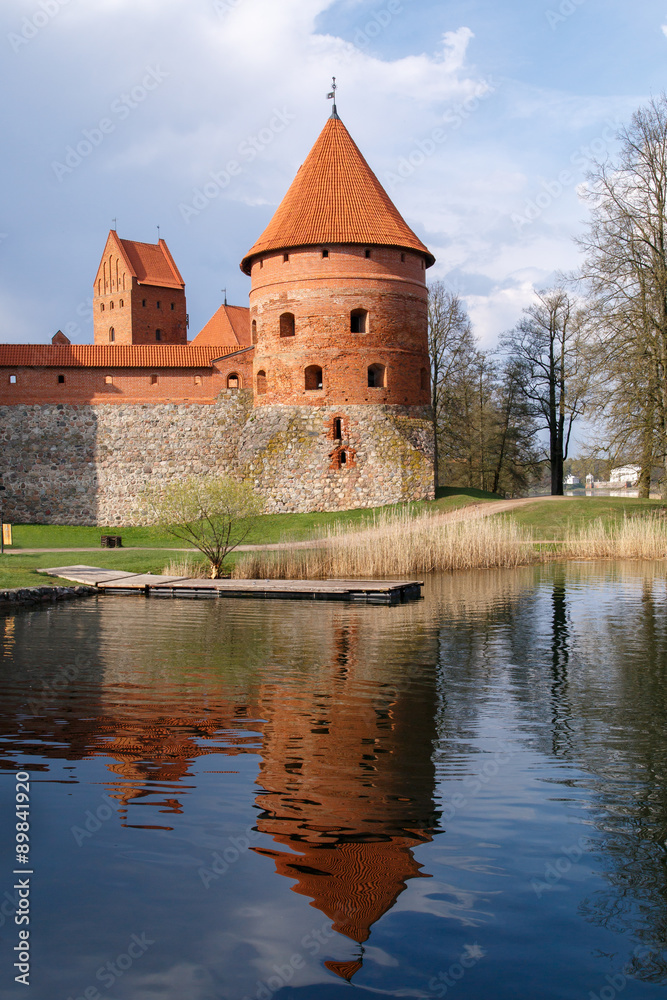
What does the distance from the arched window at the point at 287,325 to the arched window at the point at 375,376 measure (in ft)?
7.78

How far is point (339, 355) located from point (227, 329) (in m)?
12.3

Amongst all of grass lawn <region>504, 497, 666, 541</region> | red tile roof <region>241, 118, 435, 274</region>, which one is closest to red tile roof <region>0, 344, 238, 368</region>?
red tile roof <region>241, 118, 435, 274</region>

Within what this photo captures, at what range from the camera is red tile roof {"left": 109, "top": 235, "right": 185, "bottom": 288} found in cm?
4153

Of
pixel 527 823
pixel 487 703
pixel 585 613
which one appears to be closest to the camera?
pixel 527 823

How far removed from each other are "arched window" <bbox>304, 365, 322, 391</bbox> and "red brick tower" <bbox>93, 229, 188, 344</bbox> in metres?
18.9

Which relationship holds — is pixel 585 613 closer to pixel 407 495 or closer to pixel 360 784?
pixel 360 784

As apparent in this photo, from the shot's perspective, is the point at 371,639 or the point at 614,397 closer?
the point at 371,639

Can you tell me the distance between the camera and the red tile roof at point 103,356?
83.2 ft

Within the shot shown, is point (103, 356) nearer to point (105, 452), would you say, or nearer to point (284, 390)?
point (105, 452)

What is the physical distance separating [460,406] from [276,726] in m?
25.4

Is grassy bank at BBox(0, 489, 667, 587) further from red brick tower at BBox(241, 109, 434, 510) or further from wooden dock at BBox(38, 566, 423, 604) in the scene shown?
red brick tower at BBox(241, 109, 434, 510)

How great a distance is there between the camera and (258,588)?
1298 centimetres

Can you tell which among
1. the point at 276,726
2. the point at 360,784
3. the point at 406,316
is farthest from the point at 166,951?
the point at 406,316

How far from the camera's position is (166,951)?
323 cm
